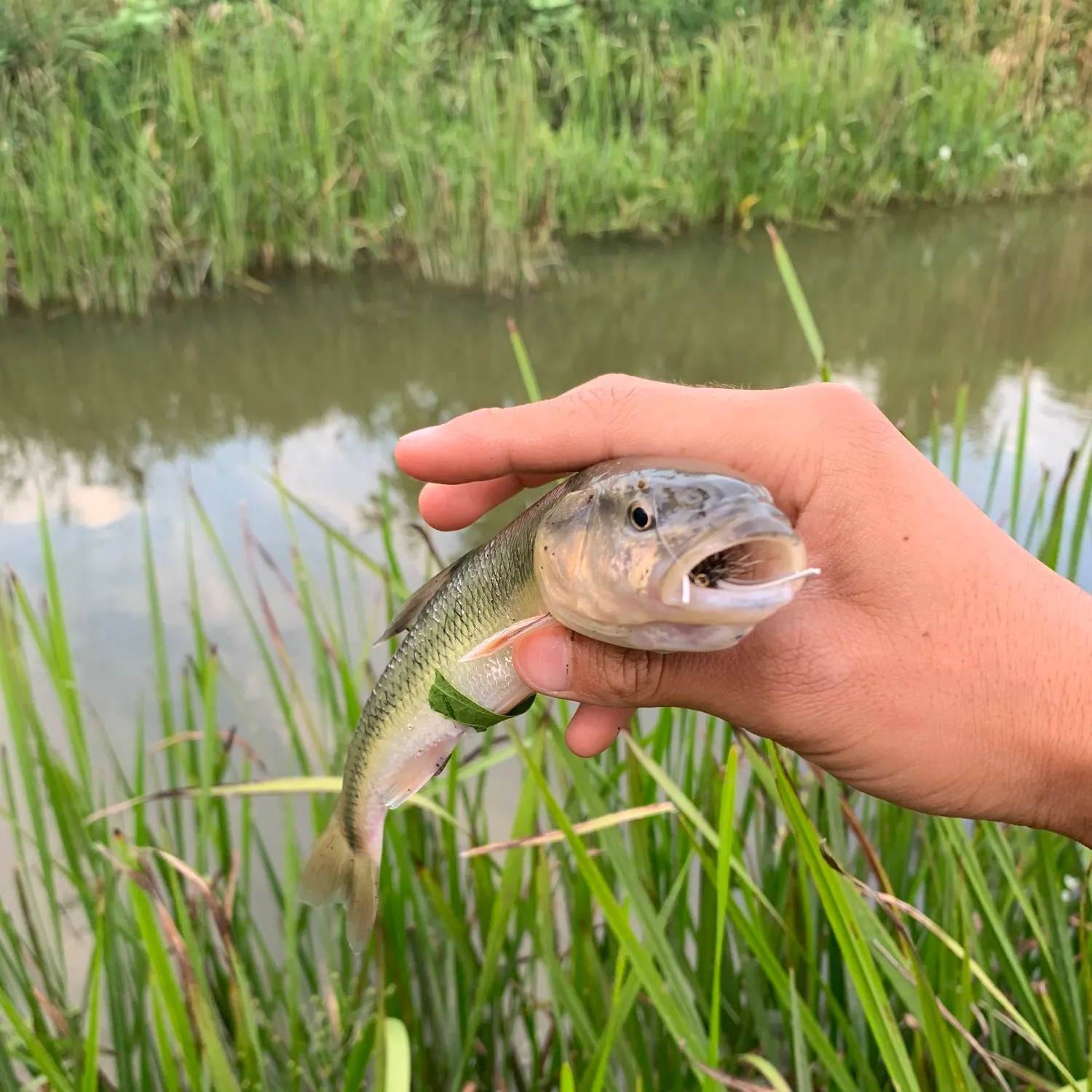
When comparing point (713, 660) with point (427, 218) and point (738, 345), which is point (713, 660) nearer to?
point (738, 345)

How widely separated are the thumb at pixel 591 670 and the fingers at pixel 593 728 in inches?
5.6

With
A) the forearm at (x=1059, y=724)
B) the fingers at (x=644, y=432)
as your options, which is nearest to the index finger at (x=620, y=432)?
the fingers at (x=644, y=432)

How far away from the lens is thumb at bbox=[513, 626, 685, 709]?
118cm

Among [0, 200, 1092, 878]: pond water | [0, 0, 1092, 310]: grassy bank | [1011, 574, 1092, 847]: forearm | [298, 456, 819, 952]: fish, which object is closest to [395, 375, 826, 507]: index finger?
[298, 456, 819, 952]: fish

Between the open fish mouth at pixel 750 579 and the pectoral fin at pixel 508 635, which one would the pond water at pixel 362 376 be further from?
the open fish mouth at pixel 750 579

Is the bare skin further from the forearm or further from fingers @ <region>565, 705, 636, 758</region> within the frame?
fingers @ <region>565, 705, 636, 758</region>

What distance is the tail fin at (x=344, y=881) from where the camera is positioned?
4.75ft

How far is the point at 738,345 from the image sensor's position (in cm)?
552

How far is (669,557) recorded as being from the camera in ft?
3.20

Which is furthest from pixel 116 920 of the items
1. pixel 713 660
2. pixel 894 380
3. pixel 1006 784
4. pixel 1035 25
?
pixel 1035 25

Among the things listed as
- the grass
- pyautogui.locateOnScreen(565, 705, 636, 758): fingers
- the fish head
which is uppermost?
the fish head

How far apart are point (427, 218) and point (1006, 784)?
17.6ft

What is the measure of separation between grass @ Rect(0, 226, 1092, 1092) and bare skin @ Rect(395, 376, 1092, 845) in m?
0.13

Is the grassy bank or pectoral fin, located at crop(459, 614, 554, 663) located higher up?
the grassy bank
